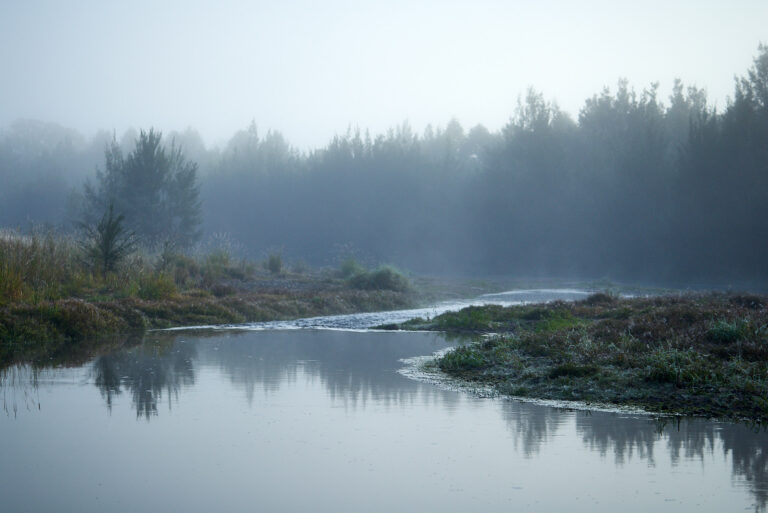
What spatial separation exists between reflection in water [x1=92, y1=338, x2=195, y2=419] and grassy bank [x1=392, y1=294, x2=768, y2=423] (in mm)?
3621

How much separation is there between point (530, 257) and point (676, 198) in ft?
39.6

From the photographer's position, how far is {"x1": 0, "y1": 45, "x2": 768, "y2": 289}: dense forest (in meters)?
47.5

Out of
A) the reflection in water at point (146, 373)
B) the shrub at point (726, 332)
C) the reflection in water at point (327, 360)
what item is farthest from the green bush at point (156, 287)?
the shrub at point (726, 332)

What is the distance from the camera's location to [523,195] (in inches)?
2360

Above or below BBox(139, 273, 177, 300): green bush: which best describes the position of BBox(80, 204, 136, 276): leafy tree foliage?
above

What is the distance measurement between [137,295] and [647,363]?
12.6 metres

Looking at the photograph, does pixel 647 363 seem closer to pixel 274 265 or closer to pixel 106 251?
pixel 106 251

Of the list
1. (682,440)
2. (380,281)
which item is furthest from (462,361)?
(380,281)

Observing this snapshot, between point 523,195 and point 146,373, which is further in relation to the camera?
point 523,195

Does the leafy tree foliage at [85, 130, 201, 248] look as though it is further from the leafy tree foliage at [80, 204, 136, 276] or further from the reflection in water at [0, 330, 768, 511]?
the reflection in water at [0, 330, 768, 511]

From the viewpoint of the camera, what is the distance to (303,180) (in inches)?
2963

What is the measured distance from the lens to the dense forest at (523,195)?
1869 inches

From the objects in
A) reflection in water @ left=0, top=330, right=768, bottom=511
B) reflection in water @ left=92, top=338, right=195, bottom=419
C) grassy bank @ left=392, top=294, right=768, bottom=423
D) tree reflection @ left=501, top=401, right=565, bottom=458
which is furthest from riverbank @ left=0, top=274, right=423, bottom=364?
tree reflection @ left=501, top=401, right=565, bottom=458

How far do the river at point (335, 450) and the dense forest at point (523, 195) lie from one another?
28232 millimetres
